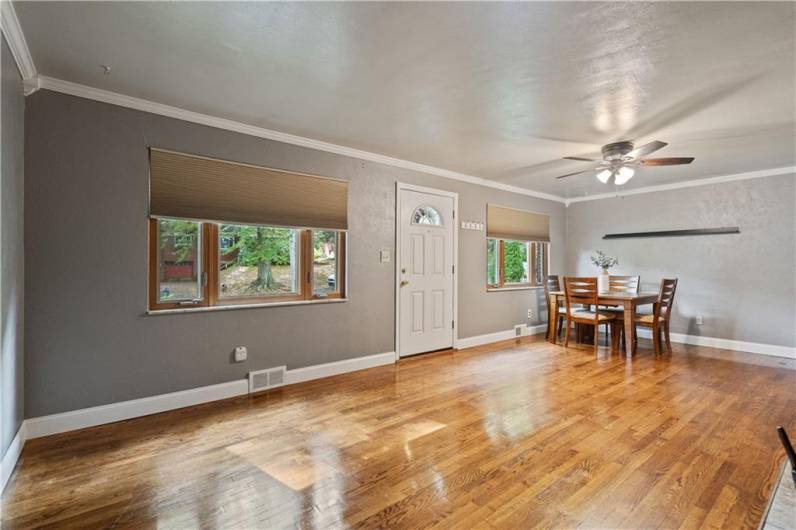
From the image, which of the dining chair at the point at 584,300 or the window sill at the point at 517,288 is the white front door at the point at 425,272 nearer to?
the window sill at the point at 517,288

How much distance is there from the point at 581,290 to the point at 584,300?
0.14 meters

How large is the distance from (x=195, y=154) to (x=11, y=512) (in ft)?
8.07

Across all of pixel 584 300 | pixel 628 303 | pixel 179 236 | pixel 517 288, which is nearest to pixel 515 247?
pixel 517 288

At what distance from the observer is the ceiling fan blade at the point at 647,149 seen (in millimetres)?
3219

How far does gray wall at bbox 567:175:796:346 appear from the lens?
16.0 feet

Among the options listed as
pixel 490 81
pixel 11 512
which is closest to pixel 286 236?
pixel 490 81

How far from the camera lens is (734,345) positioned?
523 centimetres

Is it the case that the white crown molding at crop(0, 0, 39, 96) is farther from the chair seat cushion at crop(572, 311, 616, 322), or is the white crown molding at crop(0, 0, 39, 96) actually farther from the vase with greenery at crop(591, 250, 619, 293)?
the vase with greenery at crop(591, 250, 619, 293)

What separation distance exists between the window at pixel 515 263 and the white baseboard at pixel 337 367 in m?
2.12

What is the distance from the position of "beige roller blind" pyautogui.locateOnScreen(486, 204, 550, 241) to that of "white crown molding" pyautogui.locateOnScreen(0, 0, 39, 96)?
4.81 metres

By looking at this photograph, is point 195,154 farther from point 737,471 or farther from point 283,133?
point 737,471

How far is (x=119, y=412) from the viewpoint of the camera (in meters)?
2.82

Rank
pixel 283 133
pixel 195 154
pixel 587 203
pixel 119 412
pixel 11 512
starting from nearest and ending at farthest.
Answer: pixel 11 512, pixel 119 412, pixel 195 154, pixel 283 133, pixel 587 203

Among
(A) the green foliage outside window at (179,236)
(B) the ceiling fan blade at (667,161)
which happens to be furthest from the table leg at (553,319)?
(A) the green foliage outside window at (179,236)
